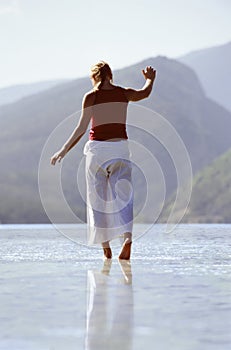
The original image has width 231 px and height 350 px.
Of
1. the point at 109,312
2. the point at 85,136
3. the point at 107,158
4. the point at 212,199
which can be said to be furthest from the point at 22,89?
the point at 109,312

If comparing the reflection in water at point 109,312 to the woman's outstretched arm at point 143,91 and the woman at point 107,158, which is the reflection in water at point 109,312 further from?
the woman's outstretched arm at point 143,91

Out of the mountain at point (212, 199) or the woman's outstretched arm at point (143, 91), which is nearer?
the woman's outstretched arm at point (143, 91)

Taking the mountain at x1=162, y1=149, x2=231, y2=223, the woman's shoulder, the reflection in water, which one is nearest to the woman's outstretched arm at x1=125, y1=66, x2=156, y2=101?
the woman's shoulder

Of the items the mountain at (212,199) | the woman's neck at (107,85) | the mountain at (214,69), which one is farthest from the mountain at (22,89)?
the woman's neck at (107,85)

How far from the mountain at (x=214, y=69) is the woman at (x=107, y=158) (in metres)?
77.9

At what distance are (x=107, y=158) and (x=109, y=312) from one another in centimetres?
343

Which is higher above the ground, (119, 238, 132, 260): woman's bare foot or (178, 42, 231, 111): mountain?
(178, 42, 231, 111): mountain

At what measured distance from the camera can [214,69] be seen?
88.2m

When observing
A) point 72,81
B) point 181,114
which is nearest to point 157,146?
point 181,114

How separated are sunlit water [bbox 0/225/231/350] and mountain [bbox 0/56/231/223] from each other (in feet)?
162

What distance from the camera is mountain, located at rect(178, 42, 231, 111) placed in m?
86.4

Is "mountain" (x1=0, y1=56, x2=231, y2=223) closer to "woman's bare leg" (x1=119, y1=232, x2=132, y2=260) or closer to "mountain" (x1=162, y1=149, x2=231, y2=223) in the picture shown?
"mountain" (x1=162, y1=149, x2=231, y2=223)

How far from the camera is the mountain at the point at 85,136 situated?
6197 cm

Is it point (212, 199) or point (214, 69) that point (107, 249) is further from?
point (214, 69)
